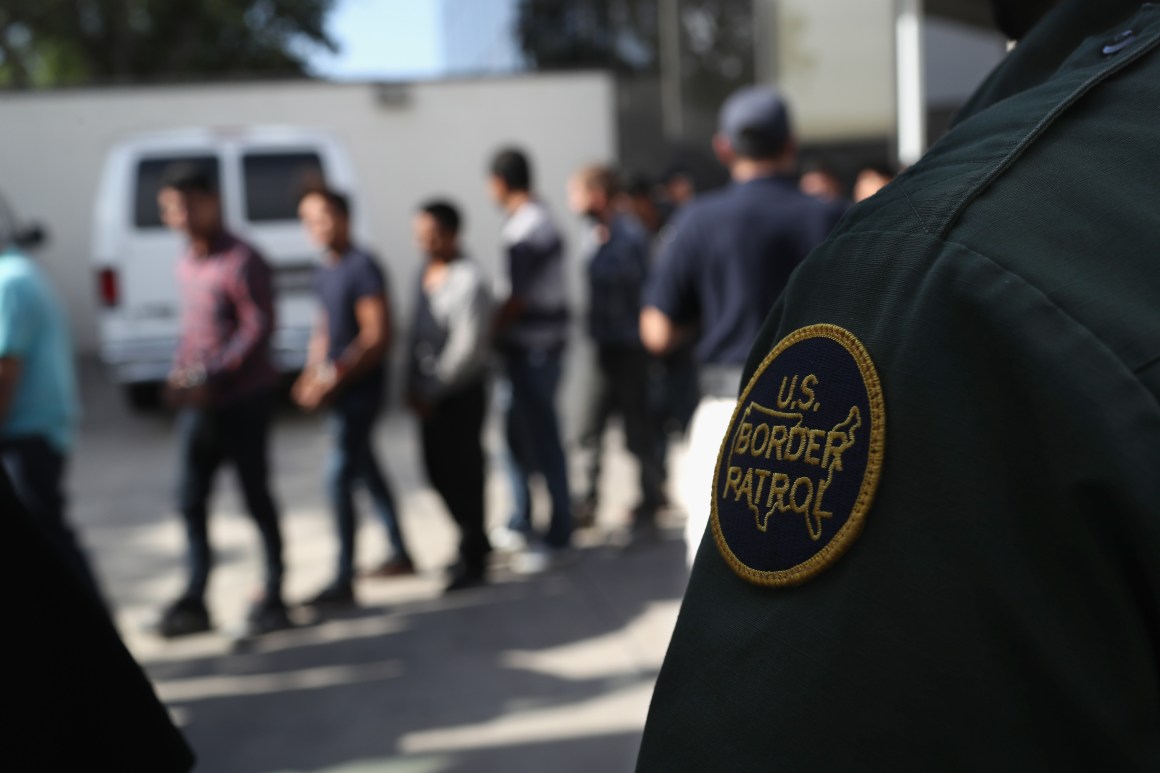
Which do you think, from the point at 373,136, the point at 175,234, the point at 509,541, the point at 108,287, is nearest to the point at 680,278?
the point at 509,541

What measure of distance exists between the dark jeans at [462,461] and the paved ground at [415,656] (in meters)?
0.24

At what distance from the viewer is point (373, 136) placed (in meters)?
15.8

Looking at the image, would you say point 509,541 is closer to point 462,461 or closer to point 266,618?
point 462,461

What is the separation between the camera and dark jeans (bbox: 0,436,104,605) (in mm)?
4316

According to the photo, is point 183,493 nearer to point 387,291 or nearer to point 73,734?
point 387,291

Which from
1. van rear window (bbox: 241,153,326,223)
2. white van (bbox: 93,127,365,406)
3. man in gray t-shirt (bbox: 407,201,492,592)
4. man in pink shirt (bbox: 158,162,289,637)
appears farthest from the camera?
van rear window (bbox: 241,153,326,223)

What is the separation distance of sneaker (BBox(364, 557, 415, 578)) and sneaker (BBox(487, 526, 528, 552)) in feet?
1.45

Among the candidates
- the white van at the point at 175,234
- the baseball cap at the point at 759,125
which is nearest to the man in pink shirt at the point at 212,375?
the baseball cap at the point at 759,125

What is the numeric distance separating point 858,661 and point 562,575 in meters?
5.13

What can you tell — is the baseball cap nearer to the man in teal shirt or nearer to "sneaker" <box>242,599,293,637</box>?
the man in teal shirt

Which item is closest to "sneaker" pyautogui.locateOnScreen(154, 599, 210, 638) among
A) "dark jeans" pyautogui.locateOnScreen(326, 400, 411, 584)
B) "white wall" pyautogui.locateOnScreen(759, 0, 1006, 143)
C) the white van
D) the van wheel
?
"dark jeans" pyautogui.locateOnScreen(326, 400, 411, 584)

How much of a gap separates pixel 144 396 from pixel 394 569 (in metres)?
6.39

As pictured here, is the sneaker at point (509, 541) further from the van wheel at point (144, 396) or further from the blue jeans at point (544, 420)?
the van wheel at point (144, 396)

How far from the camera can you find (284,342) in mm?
9781
